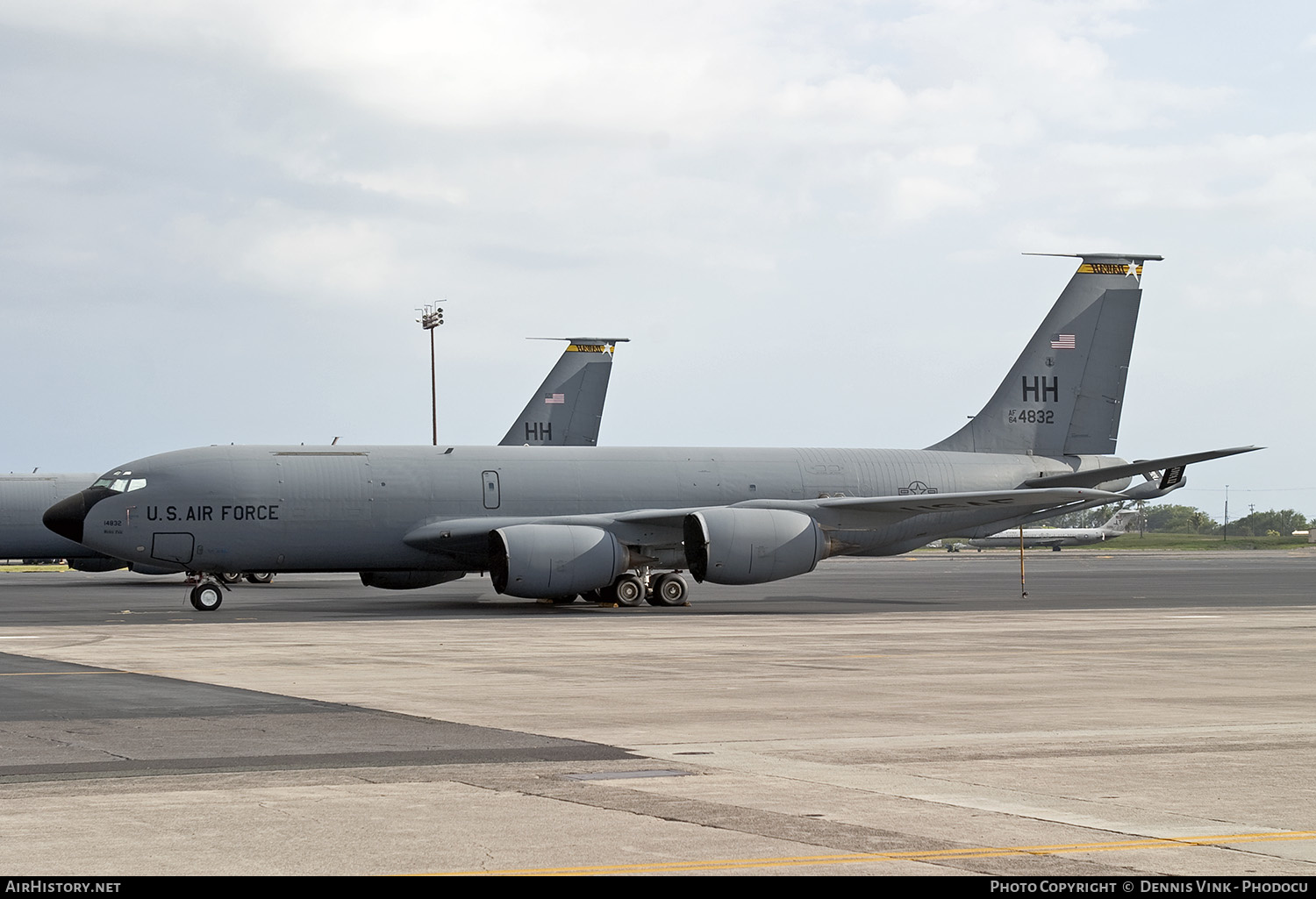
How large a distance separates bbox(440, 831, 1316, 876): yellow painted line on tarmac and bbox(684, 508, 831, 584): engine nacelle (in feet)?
87.9

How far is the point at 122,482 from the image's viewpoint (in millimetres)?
35250

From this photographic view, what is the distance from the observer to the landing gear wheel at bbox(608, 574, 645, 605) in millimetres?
36906

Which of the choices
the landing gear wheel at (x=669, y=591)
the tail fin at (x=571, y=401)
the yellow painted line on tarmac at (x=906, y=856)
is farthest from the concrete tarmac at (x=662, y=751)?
the tail fin at (x=571, y=401)

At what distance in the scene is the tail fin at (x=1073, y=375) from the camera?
42.9 m

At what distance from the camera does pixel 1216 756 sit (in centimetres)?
1159

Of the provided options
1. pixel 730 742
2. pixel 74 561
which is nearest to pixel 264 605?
pixel 74 561

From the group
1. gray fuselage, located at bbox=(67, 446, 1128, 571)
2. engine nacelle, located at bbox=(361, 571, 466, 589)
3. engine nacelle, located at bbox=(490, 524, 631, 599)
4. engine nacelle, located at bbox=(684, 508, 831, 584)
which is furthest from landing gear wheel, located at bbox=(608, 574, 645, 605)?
engine nacelle, located at bbox=(361, 571, 466, 589)

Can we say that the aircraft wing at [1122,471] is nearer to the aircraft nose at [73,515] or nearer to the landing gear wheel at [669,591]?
the landing gear wheel at [669,591]

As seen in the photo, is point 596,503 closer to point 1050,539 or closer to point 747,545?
point 747,545

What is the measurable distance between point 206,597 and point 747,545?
41.2ft

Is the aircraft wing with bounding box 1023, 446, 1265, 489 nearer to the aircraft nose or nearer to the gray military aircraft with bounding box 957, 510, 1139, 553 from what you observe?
the aircraft nose

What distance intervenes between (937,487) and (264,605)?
1797cm

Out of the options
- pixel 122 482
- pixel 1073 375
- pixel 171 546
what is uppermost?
pixel 1073 375

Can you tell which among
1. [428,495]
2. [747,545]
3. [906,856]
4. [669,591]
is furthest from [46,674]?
[669,591]
